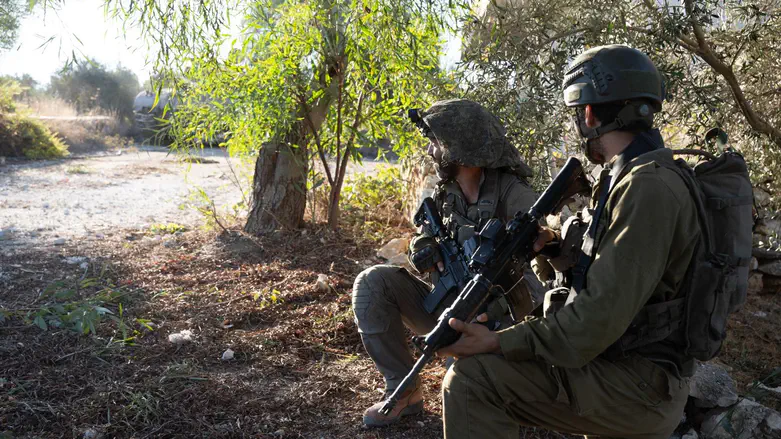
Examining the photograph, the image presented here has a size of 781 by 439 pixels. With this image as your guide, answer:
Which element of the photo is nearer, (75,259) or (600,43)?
(600,43)

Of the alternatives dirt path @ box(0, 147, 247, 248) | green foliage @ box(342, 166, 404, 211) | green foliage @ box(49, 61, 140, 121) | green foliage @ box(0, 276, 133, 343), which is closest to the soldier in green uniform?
green foliage @ box(0, 276, 133, 343)

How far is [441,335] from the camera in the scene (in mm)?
1903

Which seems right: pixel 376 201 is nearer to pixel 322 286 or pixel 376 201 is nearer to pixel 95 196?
pixel 322 286

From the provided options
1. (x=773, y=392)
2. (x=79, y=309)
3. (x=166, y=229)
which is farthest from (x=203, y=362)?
(x=166, y=229)

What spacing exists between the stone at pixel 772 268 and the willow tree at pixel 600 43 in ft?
5.03

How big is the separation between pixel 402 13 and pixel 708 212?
212 cm

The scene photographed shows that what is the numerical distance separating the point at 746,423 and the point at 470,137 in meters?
1.81

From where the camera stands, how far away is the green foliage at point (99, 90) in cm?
2106

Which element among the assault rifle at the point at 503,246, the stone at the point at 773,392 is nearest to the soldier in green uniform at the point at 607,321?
the assault rifle at the point at 503,246

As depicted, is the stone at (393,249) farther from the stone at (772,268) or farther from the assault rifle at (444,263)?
the stone at (772,268)

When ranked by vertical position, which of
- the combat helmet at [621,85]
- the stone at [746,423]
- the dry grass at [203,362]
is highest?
the combat helmet at [621,85]

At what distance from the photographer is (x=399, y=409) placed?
9.67 ft

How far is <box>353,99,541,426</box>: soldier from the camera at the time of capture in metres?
2.86

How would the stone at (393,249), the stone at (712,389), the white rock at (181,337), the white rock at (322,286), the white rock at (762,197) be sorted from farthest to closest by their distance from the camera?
1. the stone at (393,249)
2. the white rock at (322,286)
3. the white rock at (762,197)
4. the white rock at (181,337)
5. the stone at (712,389)
